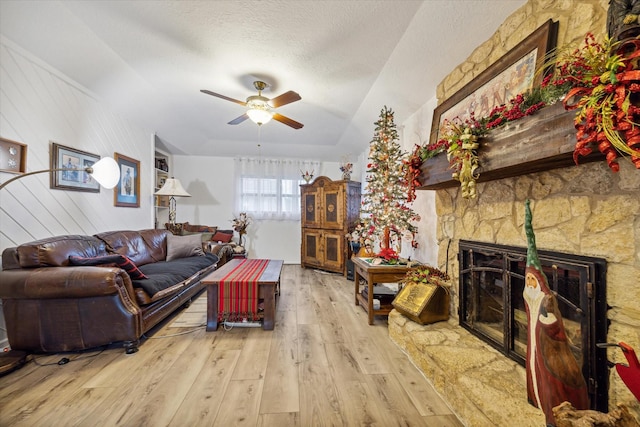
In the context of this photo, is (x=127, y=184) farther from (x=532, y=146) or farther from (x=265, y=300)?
(x=532, y=146)

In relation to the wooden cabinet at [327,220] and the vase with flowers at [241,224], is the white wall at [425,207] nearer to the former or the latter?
the wooden cabinet at [327,220]

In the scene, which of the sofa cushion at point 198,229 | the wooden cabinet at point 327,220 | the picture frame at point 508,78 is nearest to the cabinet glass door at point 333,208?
the wooden cabinet at point 327,220

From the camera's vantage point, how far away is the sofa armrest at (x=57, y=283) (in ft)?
6.21

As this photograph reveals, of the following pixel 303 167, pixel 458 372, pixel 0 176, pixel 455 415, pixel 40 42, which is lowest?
pixel 455 415

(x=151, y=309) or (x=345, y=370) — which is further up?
(x=151, y=309)

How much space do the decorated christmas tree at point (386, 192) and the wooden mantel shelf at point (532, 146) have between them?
118 cm

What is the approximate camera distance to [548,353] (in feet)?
3.34

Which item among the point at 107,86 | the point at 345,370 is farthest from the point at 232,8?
the point at 345,370

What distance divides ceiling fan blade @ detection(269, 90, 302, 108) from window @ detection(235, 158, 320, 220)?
303 centimetres

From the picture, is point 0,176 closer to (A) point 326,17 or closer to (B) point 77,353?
(B) point 77,353

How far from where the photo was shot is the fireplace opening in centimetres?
117

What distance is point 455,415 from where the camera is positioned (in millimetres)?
1467

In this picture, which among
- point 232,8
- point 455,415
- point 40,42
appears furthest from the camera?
point 40,42

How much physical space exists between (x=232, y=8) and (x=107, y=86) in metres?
2.15
